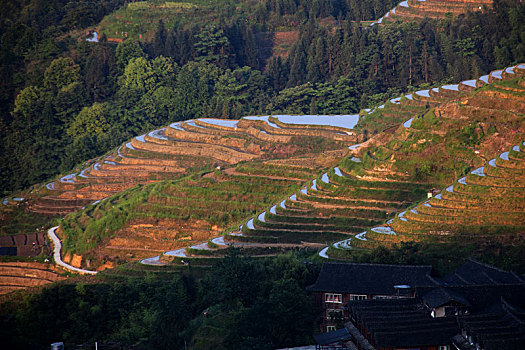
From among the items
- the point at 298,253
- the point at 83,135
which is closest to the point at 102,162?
the point at 83,135

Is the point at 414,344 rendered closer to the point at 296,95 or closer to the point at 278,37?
the point at 296,95

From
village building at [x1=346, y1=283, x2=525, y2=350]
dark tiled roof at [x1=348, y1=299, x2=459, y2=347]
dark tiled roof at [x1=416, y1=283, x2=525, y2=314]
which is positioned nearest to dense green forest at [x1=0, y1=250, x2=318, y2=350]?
village building at [x1=346, y1=283, x2=525, y2=350]

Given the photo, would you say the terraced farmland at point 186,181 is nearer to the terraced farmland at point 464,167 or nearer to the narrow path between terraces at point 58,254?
the narrow path between terraces at point 58,254

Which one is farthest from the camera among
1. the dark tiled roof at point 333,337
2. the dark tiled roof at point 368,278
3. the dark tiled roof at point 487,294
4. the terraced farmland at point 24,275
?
the terraced farmland at point 24,275

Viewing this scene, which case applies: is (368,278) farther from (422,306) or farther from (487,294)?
(487,294)

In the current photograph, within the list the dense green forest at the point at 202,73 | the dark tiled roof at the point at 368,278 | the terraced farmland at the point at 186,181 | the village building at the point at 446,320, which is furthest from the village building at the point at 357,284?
the dense green forest at the point at 202,73

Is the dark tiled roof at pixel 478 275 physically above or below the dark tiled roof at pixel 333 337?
above

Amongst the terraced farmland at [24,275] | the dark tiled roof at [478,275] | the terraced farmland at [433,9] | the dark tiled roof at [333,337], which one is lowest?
the terraced farmland at [24,275]

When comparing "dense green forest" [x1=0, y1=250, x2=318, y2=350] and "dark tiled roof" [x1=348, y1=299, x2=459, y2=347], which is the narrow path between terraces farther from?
"dark tiled roof" [x1=348, y1=299, x2=459, y2=347]
